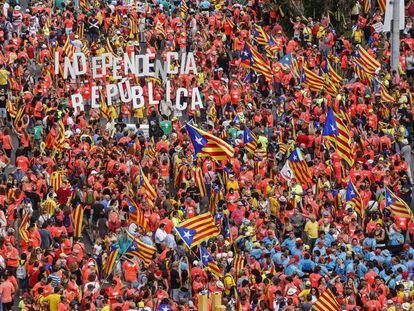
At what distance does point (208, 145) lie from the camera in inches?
1775

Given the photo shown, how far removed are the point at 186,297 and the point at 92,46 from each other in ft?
57.3

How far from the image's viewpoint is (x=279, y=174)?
159 ft

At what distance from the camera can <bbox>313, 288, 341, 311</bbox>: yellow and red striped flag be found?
131 ft

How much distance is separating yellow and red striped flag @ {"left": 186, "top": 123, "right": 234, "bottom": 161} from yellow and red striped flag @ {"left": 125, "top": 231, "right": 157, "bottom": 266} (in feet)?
10.5

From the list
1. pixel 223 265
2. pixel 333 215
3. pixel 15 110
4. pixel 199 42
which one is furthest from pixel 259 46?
pixel 223 265

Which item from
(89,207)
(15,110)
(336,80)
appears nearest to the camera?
(89,207)

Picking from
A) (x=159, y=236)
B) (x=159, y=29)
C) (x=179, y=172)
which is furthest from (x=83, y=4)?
(x=159, y=236)

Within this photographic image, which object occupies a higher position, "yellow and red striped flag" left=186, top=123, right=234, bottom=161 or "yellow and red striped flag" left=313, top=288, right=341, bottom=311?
"yellow and red striped flag" left=186, top=123, right=234, bottom=161

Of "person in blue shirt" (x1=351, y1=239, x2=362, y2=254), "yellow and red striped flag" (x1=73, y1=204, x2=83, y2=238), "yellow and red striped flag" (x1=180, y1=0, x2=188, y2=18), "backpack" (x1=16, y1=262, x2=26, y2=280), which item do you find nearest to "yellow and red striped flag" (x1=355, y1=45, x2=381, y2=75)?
"yellow and red striped flag" (x1=180, y1=0, x2=188, y2=18)

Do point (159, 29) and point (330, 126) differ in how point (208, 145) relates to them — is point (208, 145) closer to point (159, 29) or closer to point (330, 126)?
point (330, 126)

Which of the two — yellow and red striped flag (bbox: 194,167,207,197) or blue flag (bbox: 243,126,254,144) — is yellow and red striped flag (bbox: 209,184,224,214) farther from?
blue flag (bbox: 243,126,254,144)

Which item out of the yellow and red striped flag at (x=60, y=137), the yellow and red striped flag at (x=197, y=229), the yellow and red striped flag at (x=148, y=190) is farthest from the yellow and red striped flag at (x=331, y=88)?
the yellow and red striped flag at (x=197, y=229)

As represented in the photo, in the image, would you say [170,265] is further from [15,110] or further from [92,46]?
[92,46]

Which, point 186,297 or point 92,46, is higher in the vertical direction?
point 92,46
